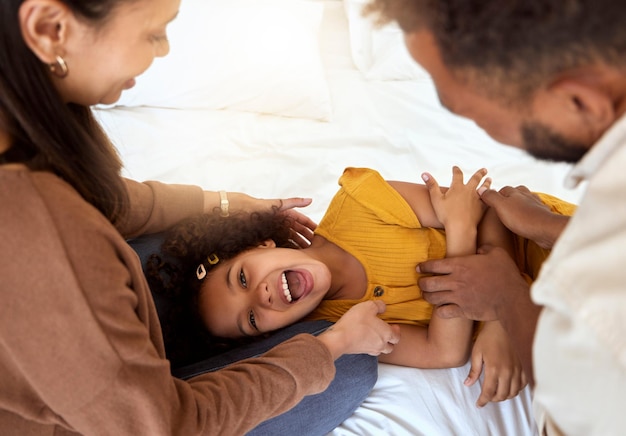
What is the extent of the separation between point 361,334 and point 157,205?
1.95 feet

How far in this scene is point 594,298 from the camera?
693 mm

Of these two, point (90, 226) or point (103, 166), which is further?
point (103, 166)

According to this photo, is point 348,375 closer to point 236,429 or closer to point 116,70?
point 236,429

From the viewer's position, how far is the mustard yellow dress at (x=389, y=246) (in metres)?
1.43

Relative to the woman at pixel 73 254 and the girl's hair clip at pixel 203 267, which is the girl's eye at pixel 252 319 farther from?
the woman at pixel 73 254

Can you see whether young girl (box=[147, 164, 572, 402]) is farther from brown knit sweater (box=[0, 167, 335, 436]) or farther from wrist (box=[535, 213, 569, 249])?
brown knit sweater (box=[0, 167, 335, 436])

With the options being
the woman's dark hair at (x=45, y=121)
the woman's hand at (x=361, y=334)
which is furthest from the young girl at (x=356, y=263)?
the woman's dark hair at (x=45, y=121)

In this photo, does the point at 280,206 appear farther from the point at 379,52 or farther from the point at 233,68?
the point at 379,52

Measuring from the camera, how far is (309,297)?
141cm

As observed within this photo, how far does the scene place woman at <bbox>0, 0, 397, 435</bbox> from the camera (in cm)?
77

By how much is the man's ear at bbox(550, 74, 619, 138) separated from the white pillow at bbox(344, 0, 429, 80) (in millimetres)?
1384

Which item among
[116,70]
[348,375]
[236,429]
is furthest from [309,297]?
[116,70]

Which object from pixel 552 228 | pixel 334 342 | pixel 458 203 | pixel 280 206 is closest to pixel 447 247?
pixel 458 203

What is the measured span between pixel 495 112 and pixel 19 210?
24.1 inches
